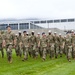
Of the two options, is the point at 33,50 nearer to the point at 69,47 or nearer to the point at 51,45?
the point at 51,45

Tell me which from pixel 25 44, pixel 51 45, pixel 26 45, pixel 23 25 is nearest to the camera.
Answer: pixel 26 45

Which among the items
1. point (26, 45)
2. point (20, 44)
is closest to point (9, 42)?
point (26, 45)

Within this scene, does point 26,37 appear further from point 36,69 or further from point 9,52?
point 36,69

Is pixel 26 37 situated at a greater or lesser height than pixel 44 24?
greater

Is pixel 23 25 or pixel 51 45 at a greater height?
pixel 51 45

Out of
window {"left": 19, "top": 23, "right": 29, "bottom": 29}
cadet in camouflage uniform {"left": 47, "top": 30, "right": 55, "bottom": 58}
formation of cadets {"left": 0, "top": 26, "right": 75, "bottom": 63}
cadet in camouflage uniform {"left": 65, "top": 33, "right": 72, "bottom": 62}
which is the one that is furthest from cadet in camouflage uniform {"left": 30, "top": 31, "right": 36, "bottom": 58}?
window {"left": 19, "top": 23, "right": 29, "bottom": 29}

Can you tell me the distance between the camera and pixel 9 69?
1638cm

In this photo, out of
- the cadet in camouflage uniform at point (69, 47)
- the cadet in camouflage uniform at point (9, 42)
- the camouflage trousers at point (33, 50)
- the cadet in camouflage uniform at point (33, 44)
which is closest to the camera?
the cadet in camouflage uniform at point (9, 42)

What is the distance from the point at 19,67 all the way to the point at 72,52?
579cm

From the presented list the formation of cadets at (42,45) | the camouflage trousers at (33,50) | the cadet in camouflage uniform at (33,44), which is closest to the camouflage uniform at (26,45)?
the formation of cadets at (42,45)

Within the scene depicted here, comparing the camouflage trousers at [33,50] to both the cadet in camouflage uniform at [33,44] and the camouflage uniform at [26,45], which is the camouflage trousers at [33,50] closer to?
the cadet in camouflage uniform at [33,44]

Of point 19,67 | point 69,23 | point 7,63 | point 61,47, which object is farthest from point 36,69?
point 69,23

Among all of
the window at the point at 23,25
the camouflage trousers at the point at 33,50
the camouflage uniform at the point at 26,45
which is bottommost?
the window at the point at 23,25

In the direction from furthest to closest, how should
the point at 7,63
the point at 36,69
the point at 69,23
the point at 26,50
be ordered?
the point at 69,23 < the point at 26,50 < the point at 7,63 < the point at 36,69
